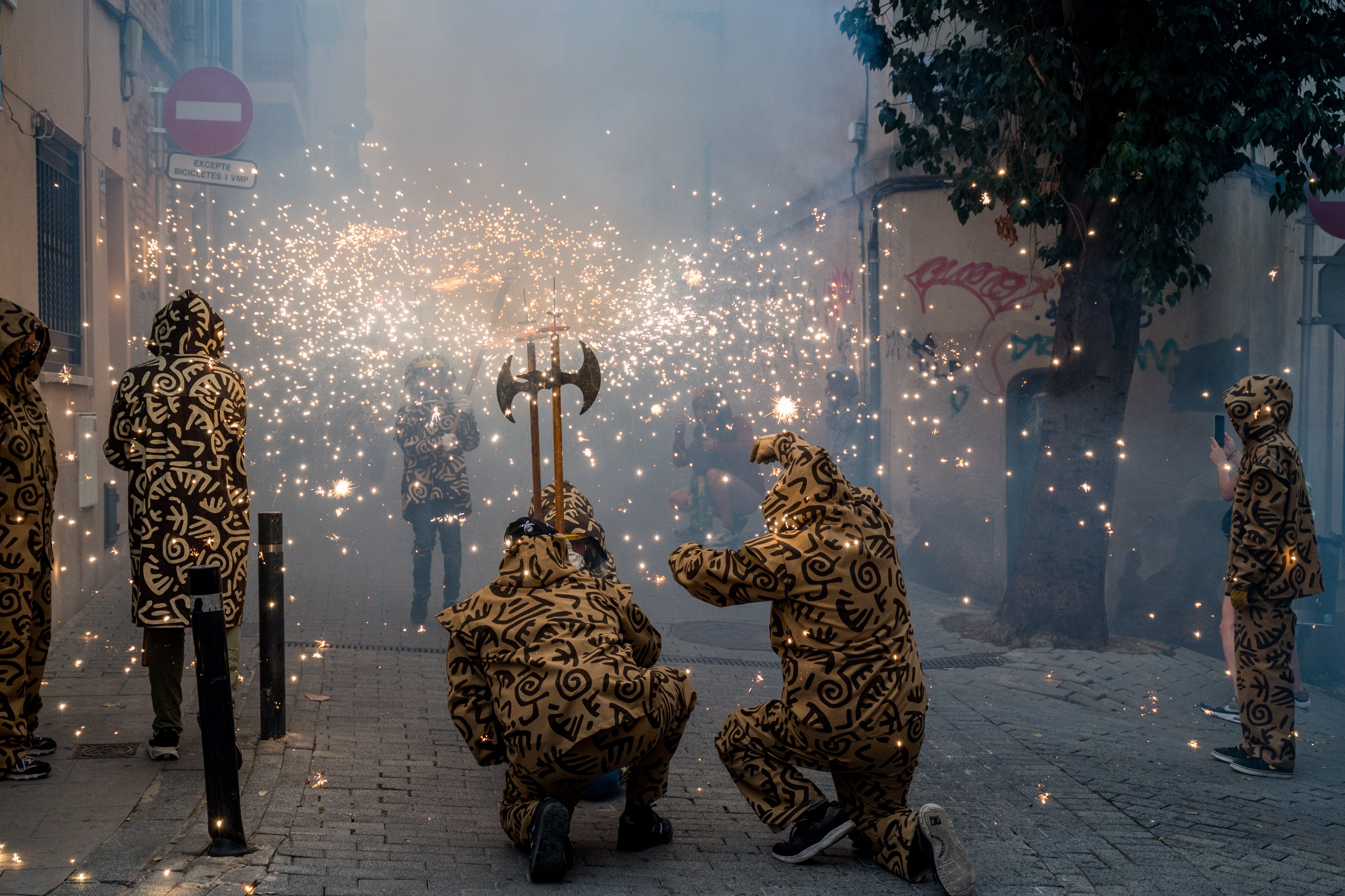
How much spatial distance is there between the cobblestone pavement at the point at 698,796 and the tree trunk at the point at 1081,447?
0.62m

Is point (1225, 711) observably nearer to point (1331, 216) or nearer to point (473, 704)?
point (1331, 216)

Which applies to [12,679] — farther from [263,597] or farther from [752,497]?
[752,497]

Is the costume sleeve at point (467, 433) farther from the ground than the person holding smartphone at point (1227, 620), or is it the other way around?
the costume sleeve at point (467, 433)

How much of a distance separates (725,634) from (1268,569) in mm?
4395

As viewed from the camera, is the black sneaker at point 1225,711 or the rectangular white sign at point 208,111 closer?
the black sneaker at point 1225,711

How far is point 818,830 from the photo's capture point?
3.90 metres

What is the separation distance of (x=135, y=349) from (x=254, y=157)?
1229 centimetres

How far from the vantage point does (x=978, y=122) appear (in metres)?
8.91

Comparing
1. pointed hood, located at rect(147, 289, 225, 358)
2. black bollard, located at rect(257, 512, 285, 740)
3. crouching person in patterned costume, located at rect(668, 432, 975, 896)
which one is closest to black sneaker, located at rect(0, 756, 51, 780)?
black bollard, located at rect(257, 512, 285, 740)

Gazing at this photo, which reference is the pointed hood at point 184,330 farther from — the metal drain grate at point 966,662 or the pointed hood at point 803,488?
the metal drain grate at point 966,662

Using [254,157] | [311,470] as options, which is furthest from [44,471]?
[254,157]

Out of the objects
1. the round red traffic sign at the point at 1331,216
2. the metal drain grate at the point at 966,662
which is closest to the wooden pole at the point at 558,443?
the metal drain grate at the point at 966,662

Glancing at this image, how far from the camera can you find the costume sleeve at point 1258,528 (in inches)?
219

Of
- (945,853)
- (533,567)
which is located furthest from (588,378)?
(945,853)
